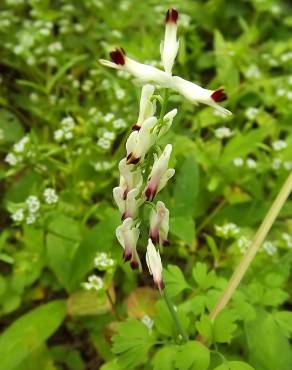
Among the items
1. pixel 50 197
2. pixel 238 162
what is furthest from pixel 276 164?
pixel 50 197

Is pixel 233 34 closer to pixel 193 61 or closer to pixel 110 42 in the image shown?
pixel 193 61

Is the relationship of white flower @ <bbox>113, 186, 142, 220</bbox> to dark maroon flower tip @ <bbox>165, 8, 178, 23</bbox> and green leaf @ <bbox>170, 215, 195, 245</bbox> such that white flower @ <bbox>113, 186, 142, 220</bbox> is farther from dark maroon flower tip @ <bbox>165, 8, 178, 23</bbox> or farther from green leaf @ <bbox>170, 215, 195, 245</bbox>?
green leaf @ <bbox>170, 215, 195, 245</bbox>

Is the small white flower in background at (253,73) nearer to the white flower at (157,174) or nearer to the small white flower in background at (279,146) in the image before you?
the small white flower in background at (279,146)

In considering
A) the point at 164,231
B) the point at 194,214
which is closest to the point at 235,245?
the point at 194,214

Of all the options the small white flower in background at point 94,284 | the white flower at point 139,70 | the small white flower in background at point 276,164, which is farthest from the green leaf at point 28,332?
the white flower at point 139,70

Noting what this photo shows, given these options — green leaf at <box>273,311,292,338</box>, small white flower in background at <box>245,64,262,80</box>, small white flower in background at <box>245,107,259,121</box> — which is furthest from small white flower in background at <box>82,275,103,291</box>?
small white flower in background at <box>245,64,262,80</box>

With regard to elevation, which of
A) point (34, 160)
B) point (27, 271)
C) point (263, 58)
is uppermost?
point (263, 58)
